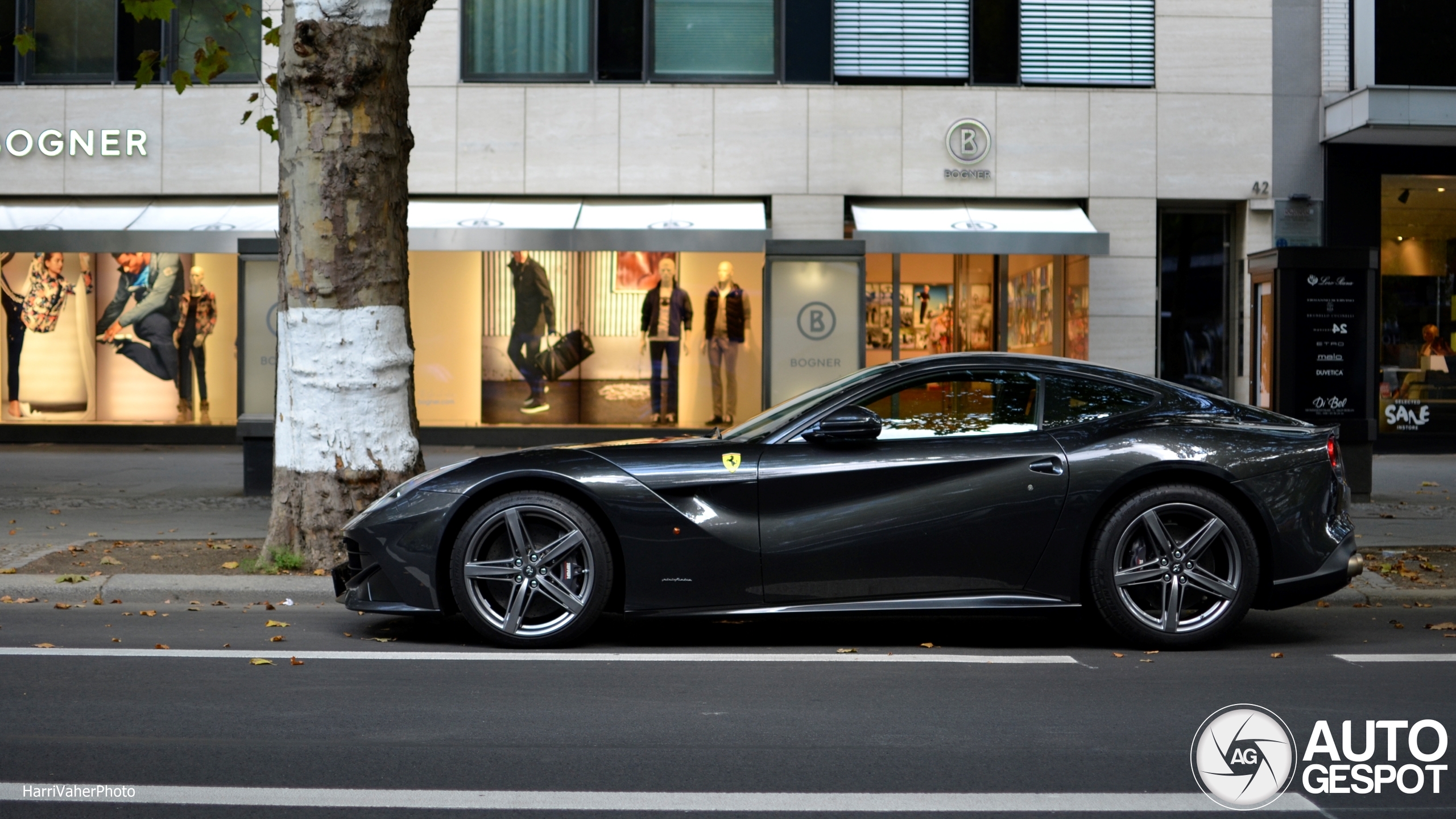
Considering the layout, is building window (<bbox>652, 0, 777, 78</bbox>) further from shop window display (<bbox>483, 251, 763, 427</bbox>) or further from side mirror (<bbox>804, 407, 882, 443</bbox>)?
side mirror (<bbox>804, 407, 882, 443</bbox>)

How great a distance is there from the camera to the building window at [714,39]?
16.7 m

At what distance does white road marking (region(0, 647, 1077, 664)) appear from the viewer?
5.53 meters

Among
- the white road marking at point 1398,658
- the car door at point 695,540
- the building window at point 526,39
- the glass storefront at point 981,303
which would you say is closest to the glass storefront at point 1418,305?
the glass storefront at point 981,303

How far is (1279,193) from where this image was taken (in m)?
16.8

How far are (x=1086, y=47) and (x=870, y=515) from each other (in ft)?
42.3

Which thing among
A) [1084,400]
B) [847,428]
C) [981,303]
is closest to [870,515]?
[847,428]

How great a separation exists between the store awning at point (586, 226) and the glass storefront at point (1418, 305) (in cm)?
816

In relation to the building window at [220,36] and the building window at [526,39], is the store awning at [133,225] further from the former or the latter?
the building window at [526,39]

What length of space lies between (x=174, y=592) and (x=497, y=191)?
10.3 m

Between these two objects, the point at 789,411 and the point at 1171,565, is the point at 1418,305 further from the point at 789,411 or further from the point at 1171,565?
the point at 789,411

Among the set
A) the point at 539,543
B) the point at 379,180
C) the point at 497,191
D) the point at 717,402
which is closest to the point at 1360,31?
the point at 717,402

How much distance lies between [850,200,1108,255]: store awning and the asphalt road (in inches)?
385

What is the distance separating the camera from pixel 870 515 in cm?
563

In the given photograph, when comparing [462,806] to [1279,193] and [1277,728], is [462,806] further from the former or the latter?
[1279,193]
